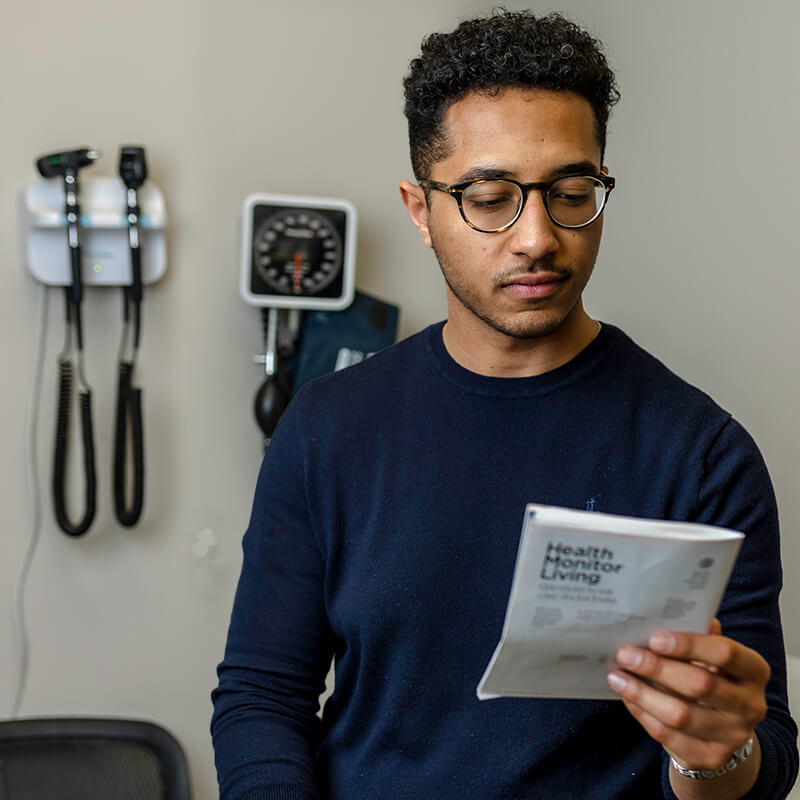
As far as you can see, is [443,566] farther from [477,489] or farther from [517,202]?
[517,202]

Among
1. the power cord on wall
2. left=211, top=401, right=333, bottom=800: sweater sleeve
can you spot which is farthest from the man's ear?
the power cord on wall

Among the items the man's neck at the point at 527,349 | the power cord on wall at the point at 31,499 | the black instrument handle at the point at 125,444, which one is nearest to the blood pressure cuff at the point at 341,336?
the black instrument handle at the point at 125,444

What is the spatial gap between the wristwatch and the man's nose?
1.63 feet

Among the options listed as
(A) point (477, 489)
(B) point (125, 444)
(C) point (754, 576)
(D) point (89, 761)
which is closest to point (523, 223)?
(A) point (477, 489)

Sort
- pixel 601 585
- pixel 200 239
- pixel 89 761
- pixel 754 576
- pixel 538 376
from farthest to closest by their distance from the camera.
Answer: pixel 200 239, pixel 89 761, pixel 538 376, pixel 754 576, pixel 601 585

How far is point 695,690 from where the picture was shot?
2.59ft

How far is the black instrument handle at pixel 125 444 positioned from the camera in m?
2.03

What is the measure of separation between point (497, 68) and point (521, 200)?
15 centimetres

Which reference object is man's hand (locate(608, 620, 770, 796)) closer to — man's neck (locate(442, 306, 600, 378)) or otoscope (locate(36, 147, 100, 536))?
man's neck (locate(442, 306, 600, 378))

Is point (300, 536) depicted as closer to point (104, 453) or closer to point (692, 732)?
point (692, 732)

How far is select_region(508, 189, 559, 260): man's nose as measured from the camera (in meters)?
1.04

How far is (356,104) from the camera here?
7.08ft

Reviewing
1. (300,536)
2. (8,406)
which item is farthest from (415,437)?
(8,406)

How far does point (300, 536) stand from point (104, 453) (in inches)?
39.3
